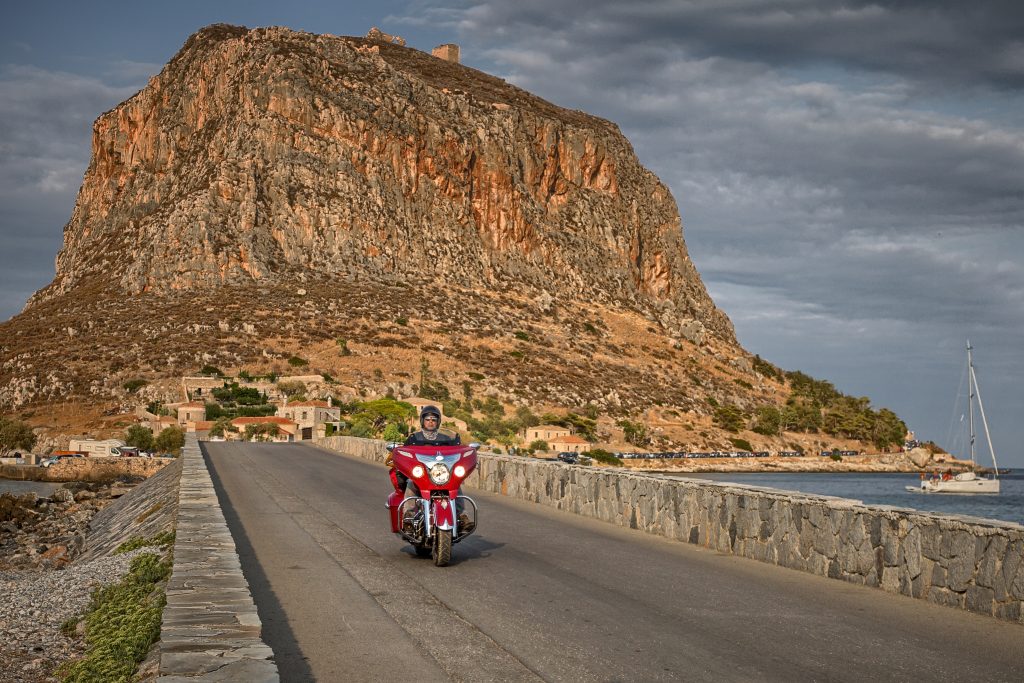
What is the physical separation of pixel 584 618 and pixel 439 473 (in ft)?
11.7

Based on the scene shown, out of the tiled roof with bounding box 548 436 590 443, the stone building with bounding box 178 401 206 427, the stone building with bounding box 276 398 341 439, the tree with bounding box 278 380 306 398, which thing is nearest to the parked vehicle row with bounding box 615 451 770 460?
the tiled roof with bounding box 548 436 590 443

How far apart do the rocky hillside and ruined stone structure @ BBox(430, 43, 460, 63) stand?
23732 mm

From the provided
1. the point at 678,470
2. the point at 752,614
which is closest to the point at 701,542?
the point at 752,614

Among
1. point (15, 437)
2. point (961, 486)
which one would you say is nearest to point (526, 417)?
point (15, 437)

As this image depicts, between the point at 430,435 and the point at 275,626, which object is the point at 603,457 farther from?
the point at 275,626

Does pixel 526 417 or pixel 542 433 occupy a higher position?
pixel 526 417

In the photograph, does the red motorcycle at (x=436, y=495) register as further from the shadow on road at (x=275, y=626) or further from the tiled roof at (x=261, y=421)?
the tiled roof at (x=261, y=421)

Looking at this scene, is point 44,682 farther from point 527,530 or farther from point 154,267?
point 154,267

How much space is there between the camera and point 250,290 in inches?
4038

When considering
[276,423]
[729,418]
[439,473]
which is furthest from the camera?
[729,418]

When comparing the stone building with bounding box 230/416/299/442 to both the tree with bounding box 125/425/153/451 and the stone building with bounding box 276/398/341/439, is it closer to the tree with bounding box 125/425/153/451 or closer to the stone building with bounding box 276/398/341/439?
the stone building with bounding box 276/398/341/439

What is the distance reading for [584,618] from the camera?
8.94m

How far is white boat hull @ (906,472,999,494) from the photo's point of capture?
323 ft

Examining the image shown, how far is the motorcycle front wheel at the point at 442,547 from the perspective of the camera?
1193cm
